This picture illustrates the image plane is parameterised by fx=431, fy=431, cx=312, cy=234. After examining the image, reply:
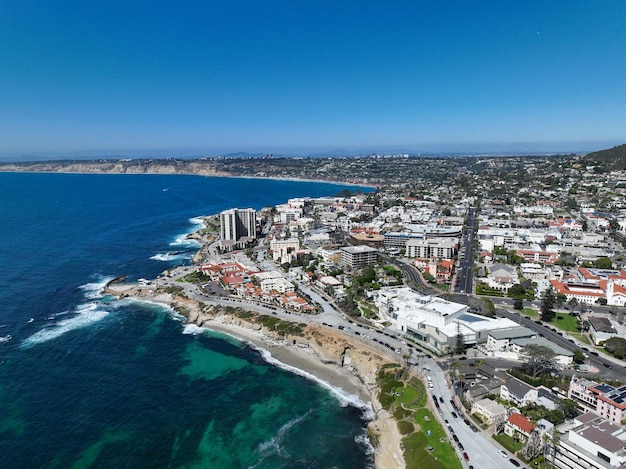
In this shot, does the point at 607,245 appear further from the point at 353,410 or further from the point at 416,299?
the point at 353,410

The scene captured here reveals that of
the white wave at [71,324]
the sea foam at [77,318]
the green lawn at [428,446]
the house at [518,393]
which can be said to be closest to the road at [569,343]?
the house at [518,393]

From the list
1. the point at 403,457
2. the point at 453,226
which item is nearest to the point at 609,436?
the point at 403,457

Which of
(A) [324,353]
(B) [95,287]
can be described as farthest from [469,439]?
(B) [95,287]

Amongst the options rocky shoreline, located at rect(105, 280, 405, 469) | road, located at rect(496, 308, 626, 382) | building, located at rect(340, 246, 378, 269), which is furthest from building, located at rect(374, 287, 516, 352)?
building, located at rect(340, 246, 378, 269)

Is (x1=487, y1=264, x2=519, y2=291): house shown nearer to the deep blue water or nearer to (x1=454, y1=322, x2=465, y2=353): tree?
(x1=454, y1=322, x2=465, y2=353): tree

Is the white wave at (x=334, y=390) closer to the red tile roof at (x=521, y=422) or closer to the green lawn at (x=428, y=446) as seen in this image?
the green lawn at (x=428, y=446)

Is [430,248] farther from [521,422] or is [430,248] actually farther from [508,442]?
[508,442]

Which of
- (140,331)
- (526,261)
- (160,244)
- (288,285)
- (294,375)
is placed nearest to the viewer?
(294,375)
